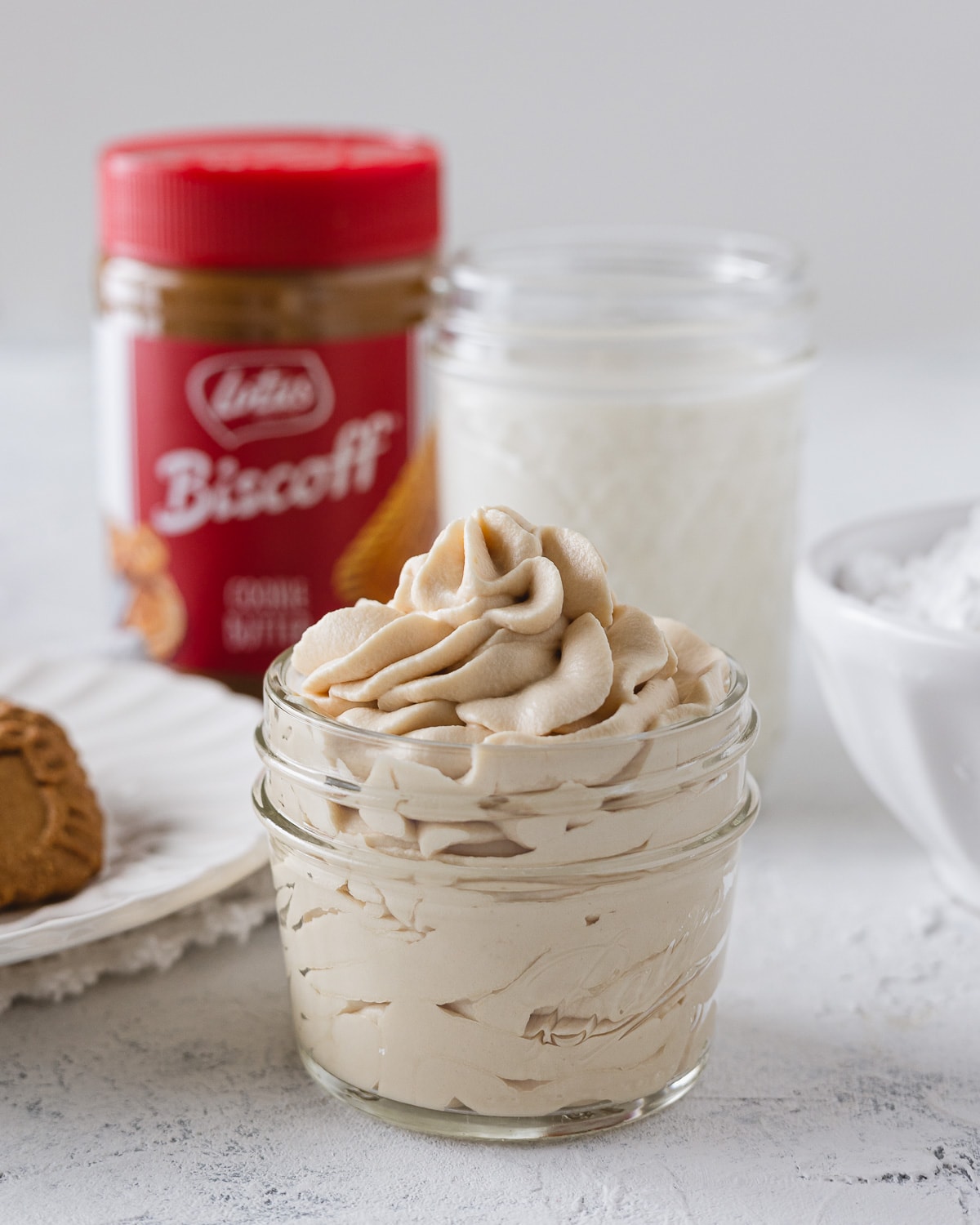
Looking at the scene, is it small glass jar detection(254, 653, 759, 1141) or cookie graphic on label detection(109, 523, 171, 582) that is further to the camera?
cookie graphic on label detection(109, 523, 171, 582)

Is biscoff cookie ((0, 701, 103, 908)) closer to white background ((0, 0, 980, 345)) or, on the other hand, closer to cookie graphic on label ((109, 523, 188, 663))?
cookie graphic on label ((109, 523, 188, 663))

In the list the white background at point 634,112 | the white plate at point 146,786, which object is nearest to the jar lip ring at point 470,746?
the white plate at point 146,786

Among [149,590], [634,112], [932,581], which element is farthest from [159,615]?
[634,112]

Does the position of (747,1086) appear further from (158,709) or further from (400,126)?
(400,126)

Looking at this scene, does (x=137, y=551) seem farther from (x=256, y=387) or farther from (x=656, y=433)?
(x=656, y=433)

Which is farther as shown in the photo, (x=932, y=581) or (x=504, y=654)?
(x=932, y=581)

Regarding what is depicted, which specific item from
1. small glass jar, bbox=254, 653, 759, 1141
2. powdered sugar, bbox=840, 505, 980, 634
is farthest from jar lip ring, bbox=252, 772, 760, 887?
powdered sugar, bbox=840, 505, 980, 634
